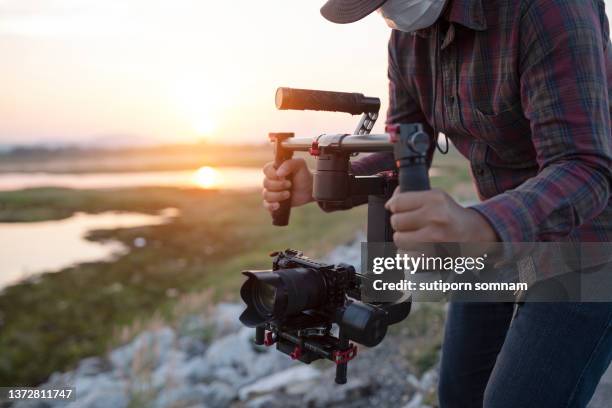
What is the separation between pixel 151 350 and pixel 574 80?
11.3 meters

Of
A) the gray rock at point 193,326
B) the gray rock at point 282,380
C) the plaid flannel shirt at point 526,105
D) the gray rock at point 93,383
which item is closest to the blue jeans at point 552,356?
the plaid flannel shirt at point 526,105

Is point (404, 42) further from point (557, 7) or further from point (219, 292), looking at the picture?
point (219, 292)

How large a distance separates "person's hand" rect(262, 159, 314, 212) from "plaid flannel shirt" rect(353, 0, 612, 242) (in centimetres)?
28

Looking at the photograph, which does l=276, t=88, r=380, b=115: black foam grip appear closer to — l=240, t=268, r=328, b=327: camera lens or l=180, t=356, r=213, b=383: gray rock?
l=240, t=268, r=328, b=327: camera lens

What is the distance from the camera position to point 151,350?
11922mm

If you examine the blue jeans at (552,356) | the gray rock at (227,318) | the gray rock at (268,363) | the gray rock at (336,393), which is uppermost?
the blue jeans at (552,356)

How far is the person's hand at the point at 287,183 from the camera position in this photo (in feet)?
8.96

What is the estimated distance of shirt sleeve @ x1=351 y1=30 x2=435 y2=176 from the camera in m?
2.86

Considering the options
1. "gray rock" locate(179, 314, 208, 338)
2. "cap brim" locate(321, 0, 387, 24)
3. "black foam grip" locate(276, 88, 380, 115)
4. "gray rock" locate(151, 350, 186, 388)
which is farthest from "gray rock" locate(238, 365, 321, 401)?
"cap brim" locate(321, 0, 387, 24)

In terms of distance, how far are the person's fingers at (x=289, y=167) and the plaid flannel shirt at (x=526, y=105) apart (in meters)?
0.30

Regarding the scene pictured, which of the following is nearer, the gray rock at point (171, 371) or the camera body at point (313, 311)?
the camera body at point (313, 311)

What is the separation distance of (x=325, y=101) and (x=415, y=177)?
1.14 meters

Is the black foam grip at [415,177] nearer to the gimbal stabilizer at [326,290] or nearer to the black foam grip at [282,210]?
the gimbal stabilizer at [326,290]

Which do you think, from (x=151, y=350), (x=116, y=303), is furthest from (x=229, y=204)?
(x=151, y=350)
